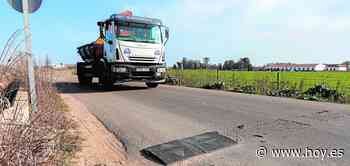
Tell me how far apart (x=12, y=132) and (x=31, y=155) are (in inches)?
11.9

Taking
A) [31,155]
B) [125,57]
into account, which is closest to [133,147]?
[31,155]

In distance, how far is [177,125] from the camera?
6.45 meters

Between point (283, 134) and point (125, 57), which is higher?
point (125, 57)

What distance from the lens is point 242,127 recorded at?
6105 millimetres

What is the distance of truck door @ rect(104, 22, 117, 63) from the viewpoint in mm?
13398

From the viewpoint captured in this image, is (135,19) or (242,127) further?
(135,19)

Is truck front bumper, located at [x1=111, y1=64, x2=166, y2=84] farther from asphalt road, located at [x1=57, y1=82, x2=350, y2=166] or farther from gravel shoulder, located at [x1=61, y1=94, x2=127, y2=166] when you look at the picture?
gravel shoulder, located at [x1=61, y1=94, x2=127, y2=166]

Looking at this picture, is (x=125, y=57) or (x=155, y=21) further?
(x=155, y=21)

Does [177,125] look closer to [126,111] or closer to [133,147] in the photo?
[133,147]

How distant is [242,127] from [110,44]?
9.04m

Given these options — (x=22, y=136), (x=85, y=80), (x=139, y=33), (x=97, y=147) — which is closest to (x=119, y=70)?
(x=139, y=33)

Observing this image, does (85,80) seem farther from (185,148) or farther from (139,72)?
(185,148)

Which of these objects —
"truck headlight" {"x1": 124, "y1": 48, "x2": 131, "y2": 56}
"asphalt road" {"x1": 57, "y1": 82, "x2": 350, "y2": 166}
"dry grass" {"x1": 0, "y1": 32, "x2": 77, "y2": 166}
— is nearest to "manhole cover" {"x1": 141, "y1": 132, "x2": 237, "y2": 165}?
"asphalt road" {"x1": 57, "y1": 82, "x2": 350, "y2": 166}

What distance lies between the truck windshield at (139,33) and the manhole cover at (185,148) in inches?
354
